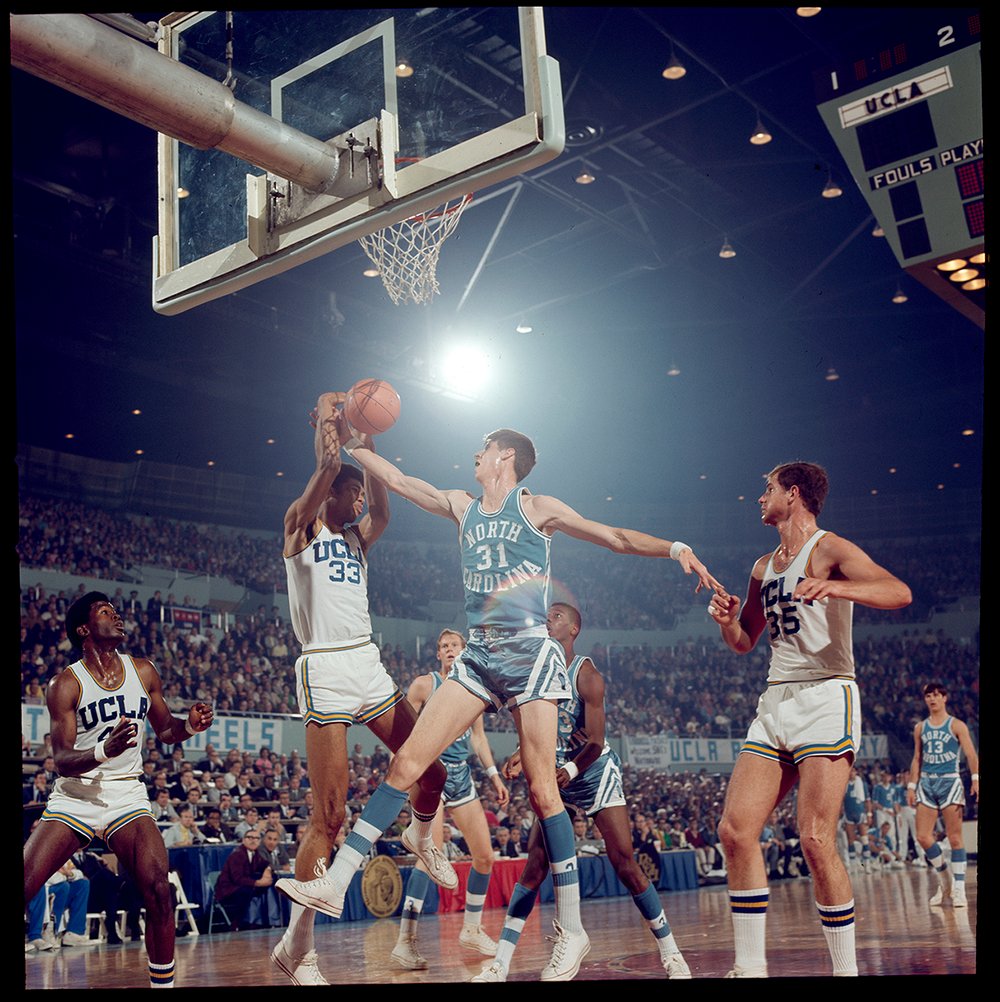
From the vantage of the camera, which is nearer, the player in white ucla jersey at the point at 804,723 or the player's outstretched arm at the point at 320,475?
the player in white ucla jersey at the point at 804,723

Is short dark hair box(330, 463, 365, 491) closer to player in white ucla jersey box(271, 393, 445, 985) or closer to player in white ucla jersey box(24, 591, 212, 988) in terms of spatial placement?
player in white ucla jersey box(271, 393, 445, 985)

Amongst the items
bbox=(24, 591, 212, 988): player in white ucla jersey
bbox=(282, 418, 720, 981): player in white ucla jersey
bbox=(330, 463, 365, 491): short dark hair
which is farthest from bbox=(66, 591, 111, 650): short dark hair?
bbox=(282, 418, 720, 981): player in white ucla jersey

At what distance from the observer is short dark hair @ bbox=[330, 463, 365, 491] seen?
6281mm

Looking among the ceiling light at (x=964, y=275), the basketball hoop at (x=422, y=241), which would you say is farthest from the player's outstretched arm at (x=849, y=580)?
the ceiling light at (x=964, y=275)

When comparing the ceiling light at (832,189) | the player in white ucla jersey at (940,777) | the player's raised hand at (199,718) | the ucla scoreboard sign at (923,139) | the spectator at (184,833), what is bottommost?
the spectator at (184,833)

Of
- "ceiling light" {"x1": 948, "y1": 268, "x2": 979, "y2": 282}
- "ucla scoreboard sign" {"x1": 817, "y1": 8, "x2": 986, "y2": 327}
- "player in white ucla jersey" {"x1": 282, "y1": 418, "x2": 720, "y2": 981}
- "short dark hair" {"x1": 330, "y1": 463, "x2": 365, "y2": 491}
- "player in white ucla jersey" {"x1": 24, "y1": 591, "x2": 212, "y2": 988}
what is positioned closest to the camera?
"player in white ucla jersey" {"x1": 24, "y1": 591, "x2": 212, "y2": 988}

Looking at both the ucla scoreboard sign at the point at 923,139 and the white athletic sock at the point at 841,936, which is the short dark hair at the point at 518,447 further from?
the ucla scoreboard sign at the point at 923,139

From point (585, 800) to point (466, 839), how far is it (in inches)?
50.5

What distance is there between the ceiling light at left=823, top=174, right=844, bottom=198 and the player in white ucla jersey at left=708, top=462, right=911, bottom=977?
10940mm

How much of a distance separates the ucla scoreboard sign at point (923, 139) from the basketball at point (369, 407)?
14.5 feet

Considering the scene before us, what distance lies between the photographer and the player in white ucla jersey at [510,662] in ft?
17.8

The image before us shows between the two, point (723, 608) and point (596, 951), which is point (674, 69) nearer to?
point (723, 608)

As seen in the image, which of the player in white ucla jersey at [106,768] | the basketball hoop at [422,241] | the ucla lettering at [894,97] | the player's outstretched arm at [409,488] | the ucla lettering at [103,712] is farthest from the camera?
the ucla lettering at [894,97]

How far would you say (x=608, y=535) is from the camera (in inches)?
228
